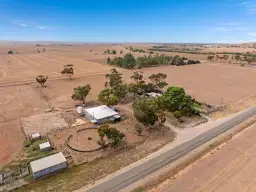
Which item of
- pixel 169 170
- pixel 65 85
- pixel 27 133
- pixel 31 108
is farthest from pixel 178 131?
pixel 65 85

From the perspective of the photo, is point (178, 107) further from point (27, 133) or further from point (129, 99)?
point (27, 133)

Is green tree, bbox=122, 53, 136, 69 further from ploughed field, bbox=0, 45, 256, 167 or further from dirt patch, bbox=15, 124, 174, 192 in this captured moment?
dirt patch, bbox=15, 124, 174, 192

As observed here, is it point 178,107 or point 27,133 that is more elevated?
point 178,107

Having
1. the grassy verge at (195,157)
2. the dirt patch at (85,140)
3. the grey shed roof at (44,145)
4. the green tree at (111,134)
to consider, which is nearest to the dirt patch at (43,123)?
the dirt patch at (85,140)

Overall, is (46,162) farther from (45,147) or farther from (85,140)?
(85,140)

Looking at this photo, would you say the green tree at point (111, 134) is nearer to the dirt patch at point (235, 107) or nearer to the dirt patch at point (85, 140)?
the dirt patch at point (85, 140)

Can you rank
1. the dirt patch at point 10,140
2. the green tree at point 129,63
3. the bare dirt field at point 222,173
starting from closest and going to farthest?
the bare dirt field at point 222,173 < the dirt patch at point 10,140 < the green tree at point 129,63
